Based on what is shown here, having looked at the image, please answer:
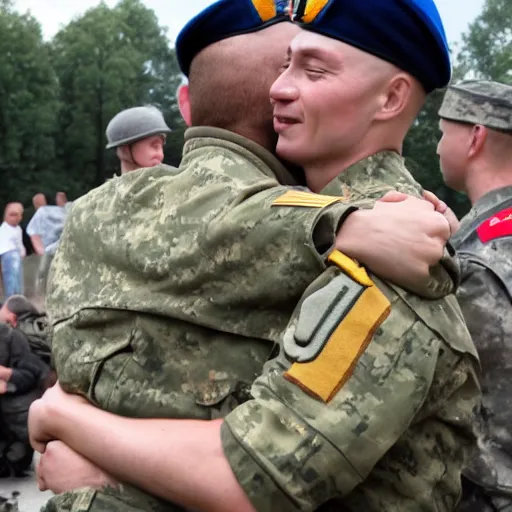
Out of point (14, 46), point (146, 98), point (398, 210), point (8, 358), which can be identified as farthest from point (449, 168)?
point (146, 98)

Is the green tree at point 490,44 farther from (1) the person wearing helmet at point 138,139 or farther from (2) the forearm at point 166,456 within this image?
(2) the forearm at point 166,456

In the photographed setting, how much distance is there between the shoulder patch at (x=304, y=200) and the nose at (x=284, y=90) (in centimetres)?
21

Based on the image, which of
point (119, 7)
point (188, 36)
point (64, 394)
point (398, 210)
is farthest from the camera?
point (119, 7)

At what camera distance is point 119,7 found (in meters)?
44.5

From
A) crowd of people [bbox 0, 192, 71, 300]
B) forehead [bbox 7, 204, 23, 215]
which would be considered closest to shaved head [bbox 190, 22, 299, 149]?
crowd of people [bbox 0, 192, 71, 300]

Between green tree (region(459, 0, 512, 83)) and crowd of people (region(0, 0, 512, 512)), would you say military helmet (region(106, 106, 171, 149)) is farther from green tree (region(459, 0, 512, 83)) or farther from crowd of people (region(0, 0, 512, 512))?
green tree (region(459, 0, 512, 83))

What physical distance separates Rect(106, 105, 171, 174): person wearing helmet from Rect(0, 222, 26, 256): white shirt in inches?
300

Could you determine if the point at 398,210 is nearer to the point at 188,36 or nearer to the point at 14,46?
the point at 188,36

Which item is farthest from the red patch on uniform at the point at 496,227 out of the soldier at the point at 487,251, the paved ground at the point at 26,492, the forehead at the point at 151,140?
the paved ground at the point at 26,492

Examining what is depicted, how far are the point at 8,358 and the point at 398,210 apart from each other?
6.38 meters

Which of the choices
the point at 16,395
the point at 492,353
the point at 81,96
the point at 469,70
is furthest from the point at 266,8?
the point at 469,70

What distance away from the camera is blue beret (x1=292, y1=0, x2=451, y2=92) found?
1848mm

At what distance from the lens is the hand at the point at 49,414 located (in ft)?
6.35

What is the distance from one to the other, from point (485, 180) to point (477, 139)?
14 centimetres
